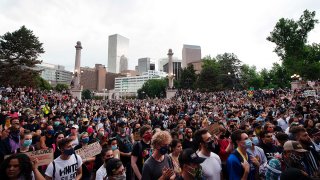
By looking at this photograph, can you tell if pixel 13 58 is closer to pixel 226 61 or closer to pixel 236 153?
pixel 236 153

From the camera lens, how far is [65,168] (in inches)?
182

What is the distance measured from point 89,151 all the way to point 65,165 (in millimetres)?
1088

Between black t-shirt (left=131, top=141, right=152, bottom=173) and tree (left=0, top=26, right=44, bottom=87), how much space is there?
48067 millimetres

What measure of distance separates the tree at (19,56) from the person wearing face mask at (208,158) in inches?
1945

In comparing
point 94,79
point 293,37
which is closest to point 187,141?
point 293,37

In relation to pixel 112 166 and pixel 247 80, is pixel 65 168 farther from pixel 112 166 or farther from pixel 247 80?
pixel 247 80

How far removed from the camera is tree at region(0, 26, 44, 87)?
150 feet

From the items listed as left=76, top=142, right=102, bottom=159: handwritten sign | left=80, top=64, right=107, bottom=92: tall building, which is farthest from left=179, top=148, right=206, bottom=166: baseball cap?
left=80, top=64, right=107, bottom=92: tall building

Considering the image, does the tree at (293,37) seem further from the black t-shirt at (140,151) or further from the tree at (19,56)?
the tree at (19,56)

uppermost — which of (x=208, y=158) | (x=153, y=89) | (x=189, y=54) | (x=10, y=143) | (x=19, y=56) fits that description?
(x=189, y=54)

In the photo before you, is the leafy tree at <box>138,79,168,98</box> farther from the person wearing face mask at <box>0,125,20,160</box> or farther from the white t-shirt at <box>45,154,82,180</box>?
the white t-shirt at <box>45,154,82,180</box>

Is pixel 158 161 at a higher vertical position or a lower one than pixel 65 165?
higher

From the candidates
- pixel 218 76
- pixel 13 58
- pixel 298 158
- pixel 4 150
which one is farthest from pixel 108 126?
pixel 218 76

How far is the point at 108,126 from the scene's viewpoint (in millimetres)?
14055
